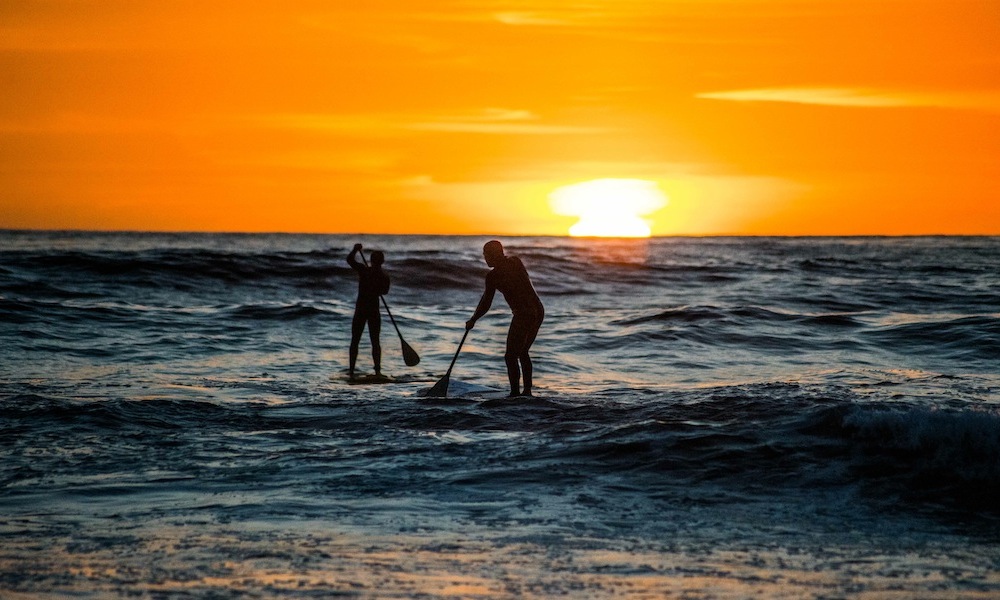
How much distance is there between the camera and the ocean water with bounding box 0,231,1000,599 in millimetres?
5770

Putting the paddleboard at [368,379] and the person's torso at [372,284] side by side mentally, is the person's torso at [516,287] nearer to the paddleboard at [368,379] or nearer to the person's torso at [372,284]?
the paddleboard at [368,379]

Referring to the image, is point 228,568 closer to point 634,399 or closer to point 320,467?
point 320,467

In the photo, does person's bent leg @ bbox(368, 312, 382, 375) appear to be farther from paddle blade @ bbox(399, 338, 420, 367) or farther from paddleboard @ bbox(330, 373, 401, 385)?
paddle blade @ bbox(399, 338, 420, 367)

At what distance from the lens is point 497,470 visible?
860 cm

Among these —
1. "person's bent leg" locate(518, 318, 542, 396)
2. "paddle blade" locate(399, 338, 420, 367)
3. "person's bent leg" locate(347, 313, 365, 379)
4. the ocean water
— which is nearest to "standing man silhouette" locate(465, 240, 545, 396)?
"person's bent leg" locate(518, 318, 542, 396)

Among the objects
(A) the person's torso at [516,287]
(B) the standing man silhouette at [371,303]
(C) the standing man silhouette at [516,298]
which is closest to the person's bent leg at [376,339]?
(B) the standing man silhouette at [371,303]

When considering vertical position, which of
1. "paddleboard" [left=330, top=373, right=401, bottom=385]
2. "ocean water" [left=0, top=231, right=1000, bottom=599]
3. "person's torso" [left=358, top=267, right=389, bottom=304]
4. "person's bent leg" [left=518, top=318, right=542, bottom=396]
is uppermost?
"person's torso" [left=358, top=267, right=389, bottom=304]

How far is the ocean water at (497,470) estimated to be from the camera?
577 centimetres

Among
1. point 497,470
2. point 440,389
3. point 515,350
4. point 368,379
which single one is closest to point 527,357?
point 515,350

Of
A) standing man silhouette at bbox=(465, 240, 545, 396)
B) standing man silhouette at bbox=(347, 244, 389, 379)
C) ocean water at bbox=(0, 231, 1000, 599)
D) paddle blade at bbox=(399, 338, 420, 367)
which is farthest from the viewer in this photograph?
paddle blade at bbox=(399, 338, 420, 367)

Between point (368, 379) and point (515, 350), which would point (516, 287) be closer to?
point (515, 350)

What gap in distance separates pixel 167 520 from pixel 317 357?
11.3 metres

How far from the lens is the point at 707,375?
15680 mm

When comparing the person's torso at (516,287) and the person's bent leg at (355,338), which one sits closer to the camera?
the person's torso at (516,287)
